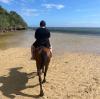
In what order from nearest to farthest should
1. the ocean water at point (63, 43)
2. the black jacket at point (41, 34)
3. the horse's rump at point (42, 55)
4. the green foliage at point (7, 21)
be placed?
the horse's rump at point (42, 55)
the black jacket at point (41, 34)
the ocean water at point (63, 43)
the green foliage at point (7, 21)

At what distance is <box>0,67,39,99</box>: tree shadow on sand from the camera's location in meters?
8.63

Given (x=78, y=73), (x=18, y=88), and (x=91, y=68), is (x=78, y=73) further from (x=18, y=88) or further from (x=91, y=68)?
(x=18, y=88)

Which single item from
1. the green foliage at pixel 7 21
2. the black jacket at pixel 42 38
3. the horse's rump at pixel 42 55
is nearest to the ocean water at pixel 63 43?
the black jacket at pixel 42 38

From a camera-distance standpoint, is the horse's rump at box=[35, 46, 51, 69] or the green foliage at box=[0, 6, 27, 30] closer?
the horse's rump at box=[35, 46, 51, 69]

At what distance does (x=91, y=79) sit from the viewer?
10.3 m

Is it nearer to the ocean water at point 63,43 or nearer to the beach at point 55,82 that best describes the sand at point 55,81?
the beach at point 55,82

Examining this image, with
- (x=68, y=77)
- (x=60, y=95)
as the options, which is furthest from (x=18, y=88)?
(x=68, y=77)

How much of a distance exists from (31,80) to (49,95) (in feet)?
6.91

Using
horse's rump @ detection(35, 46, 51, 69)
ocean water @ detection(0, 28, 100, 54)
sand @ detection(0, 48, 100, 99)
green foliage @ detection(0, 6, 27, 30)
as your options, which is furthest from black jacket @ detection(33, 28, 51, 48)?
green foliage @ detection(0, 6, 27, 30)

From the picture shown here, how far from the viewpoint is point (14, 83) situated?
981 centimetres

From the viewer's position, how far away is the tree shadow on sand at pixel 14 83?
8.63 metres

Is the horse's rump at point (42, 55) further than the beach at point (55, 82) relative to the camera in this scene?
Yes

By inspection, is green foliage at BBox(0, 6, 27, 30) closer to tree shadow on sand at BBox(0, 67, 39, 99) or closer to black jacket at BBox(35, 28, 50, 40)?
tree shadow on sand at BBox(0, 67, 39, 99)

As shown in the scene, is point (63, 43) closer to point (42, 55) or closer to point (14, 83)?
point (14, 83)
